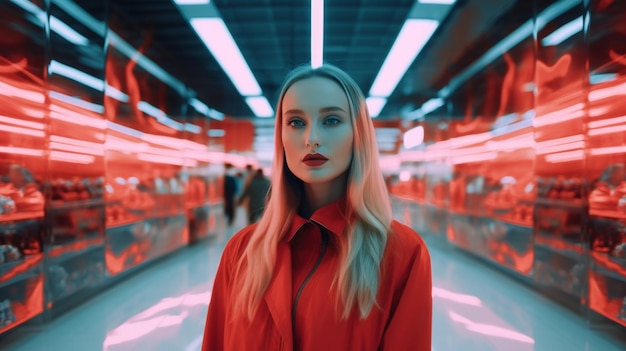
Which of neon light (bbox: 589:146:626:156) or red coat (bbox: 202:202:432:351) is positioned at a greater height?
neon light (bbox: 589:146:626:156)

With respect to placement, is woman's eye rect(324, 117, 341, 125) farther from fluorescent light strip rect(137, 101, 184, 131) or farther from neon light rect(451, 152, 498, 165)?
neon light rect(451, 152, 498, 165)

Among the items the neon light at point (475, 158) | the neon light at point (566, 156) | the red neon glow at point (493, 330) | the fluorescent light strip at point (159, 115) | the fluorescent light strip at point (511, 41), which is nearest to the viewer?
the red neon glow at point (493, 330)

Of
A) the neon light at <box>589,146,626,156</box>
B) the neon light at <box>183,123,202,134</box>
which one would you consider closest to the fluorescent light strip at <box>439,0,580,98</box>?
the neon light at <box>589,146,626,156</box>

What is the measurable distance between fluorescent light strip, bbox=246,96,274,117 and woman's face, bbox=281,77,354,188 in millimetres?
7178

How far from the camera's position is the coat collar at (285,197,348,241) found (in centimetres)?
92

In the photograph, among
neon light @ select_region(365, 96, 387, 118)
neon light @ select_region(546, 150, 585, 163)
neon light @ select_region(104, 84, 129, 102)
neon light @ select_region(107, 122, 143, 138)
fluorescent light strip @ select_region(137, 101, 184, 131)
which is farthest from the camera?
neon light @ select_region(365, 96, 387, 118)

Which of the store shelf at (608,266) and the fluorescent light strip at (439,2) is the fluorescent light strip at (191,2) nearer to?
the fluorescent light strip at (439,2)

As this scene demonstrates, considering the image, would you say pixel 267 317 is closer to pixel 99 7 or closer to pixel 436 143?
pixel 99 7

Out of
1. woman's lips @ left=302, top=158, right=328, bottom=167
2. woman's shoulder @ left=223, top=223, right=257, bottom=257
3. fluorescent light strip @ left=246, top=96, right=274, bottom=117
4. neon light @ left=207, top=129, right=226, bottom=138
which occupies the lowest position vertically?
woman's shoulder @ left=223, top=223, right=257, bottom=257

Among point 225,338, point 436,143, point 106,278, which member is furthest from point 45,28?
point 436,143

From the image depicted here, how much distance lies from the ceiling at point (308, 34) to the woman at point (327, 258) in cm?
236

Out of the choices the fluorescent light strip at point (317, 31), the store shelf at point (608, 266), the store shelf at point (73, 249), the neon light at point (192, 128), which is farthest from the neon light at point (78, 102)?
the store shelf at point (608, 266)

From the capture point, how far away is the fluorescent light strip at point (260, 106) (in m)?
8.05

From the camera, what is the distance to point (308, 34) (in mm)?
4691
